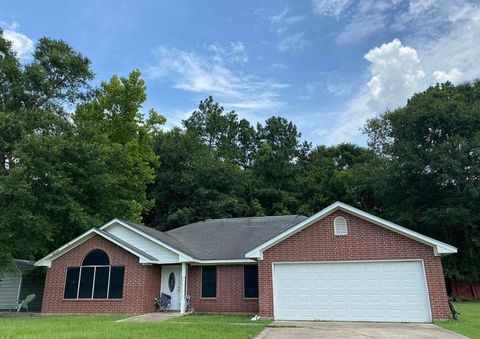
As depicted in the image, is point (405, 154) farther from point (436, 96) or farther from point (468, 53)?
point (468, 53)

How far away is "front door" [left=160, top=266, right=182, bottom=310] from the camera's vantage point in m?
17.8

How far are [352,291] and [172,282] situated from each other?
8.43 metres

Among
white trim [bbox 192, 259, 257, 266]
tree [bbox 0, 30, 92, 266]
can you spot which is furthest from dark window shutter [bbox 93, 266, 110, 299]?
white trim [bbox 192, 259, 257, 266]

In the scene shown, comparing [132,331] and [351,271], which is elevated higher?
[351,271]

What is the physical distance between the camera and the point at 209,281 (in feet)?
58.5

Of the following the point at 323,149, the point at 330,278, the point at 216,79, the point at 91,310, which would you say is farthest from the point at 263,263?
the point at 323,149

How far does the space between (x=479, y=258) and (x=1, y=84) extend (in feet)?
109

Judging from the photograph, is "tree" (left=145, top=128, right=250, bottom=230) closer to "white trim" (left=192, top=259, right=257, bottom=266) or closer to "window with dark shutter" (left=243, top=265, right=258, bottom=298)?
"white trim" (left=192, top=259, right=257, bottom=266)

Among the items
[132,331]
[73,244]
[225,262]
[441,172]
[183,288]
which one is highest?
[441,172]

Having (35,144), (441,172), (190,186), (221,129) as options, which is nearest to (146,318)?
(35,144)

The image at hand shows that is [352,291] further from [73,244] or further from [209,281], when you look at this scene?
[73,244]

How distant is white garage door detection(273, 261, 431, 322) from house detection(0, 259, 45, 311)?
13.6 meters

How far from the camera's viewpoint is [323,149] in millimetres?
44781

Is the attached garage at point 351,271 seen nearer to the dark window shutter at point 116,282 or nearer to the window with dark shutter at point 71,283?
the dark window shutter at point 116,282
